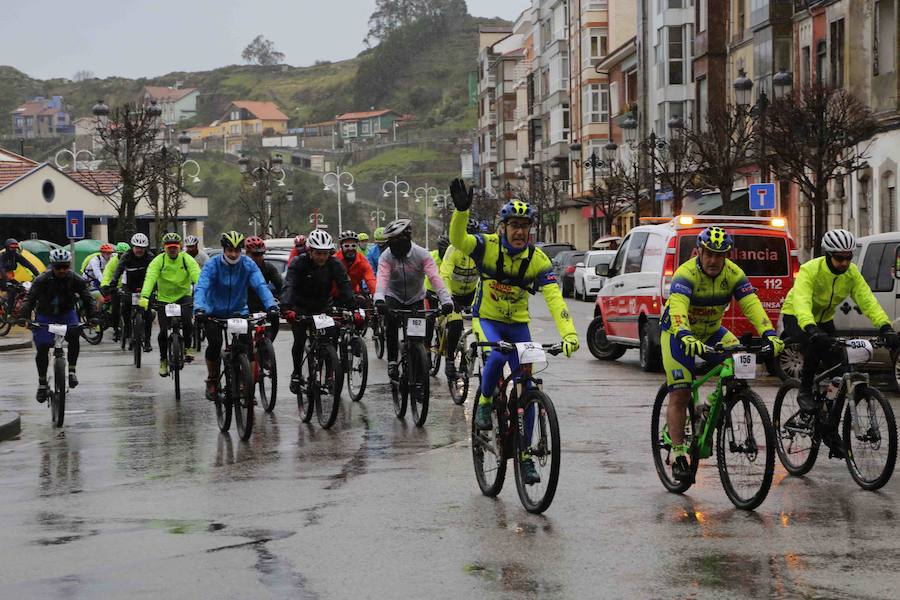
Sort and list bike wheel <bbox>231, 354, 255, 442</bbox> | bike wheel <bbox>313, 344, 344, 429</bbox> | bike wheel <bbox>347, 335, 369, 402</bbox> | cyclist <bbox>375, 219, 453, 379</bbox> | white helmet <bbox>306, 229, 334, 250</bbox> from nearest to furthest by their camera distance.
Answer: bike wheel <bbox>231, 354, 255, 442</bbox>, bike wheel <bbox>313, 344, 344, 429</bbox>, white helmet <bbox>306, 229, 334, 250</bbox>, cyclist <bbox>375, 219, 453, 379</bbox>, bike wheel <bbox>347, 335, 369, 402</bbox>

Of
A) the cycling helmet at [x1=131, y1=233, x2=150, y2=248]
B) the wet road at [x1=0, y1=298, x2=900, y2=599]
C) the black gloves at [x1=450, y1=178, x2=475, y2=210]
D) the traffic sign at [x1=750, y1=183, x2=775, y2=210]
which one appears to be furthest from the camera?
the traffic sign at [x1=750, y1=183, x2=775, y2=210]

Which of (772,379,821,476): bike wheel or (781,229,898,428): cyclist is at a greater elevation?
(781,229,898,428): cyclist

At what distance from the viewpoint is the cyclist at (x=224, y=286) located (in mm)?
14500

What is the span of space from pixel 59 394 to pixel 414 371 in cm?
345

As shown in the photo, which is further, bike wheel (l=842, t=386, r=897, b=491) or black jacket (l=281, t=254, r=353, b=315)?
black jacket (l=281, t=254, r=353, b=315)

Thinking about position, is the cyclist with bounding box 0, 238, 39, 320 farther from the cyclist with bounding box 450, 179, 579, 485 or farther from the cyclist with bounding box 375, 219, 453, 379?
the cyclist with bounding box 450, 179, 579, 485

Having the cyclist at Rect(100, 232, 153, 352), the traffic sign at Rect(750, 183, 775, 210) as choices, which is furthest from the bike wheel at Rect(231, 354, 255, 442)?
the traffic sign at Rect(750, 183, 775, 210)

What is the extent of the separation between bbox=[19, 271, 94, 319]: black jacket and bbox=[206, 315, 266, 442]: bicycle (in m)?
1.98

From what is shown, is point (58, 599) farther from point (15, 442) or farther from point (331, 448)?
point (15, 442)

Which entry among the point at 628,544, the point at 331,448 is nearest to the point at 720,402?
the point at 628,544

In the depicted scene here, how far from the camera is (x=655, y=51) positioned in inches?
2603

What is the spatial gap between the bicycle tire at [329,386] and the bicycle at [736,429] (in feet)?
15.7

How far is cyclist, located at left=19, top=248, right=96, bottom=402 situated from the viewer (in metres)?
15.4

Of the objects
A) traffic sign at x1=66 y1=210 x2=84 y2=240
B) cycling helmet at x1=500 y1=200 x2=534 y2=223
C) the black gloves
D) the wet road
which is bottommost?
the wet road
